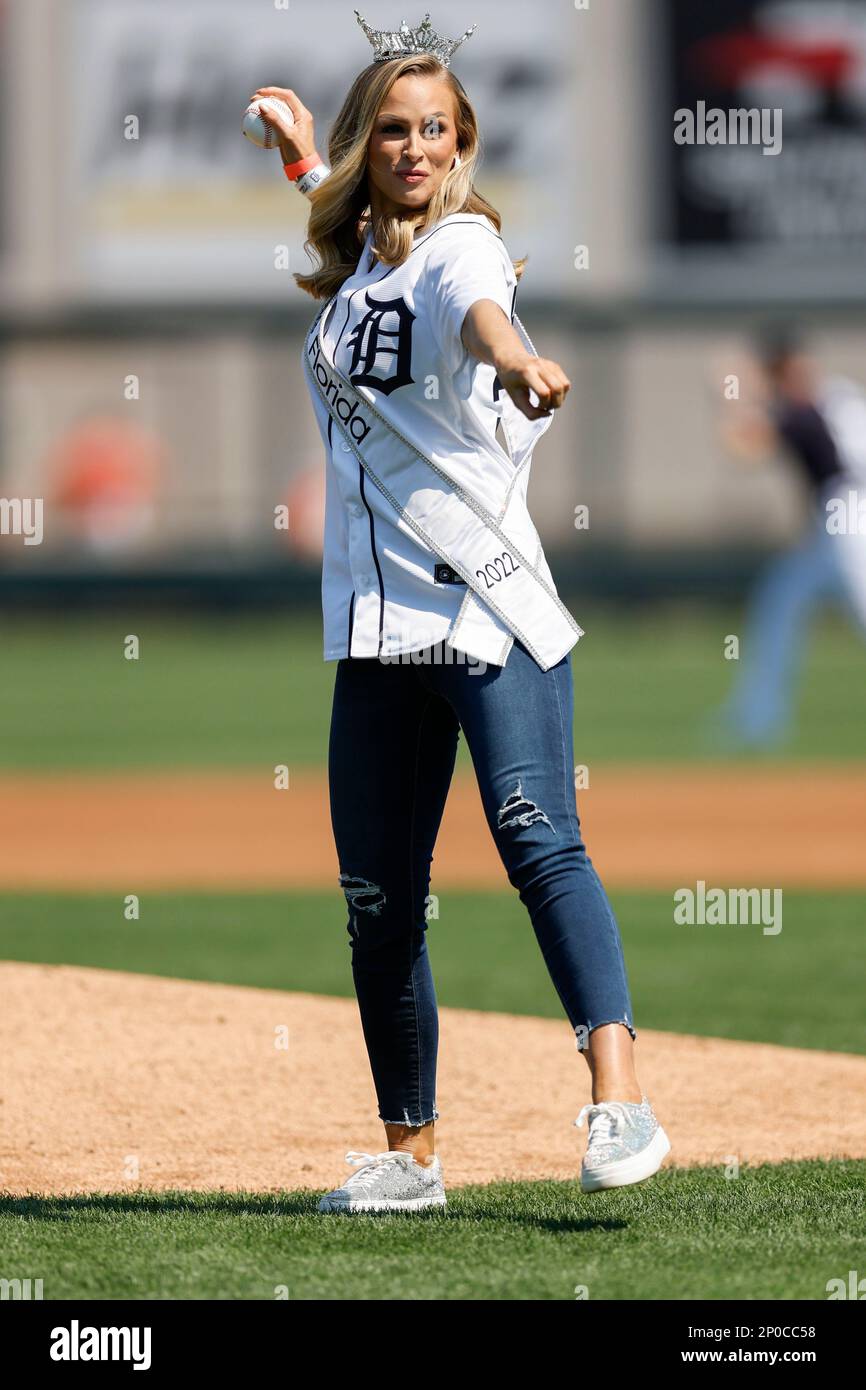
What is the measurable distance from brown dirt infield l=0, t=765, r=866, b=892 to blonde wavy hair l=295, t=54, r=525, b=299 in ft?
20.6

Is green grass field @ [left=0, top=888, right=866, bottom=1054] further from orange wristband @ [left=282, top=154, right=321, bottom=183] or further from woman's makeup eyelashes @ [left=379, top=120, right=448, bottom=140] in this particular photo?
woman's makeup eyelashes @ [left=379, top=120, right=448, bottom=140]

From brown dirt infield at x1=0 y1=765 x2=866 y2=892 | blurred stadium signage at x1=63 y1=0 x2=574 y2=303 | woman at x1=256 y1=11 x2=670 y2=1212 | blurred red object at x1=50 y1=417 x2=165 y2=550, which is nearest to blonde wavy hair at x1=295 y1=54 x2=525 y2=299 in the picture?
woman at x1=256 y1=11 x2=670 y2=1212

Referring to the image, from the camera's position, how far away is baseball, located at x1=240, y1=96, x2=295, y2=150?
14.0 feet

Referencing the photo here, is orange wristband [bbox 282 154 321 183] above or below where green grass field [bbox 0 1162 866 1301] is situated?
above

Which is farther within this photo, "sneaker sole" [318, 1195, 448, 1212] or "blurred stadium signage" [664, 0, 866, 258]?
"blurred stadium signage" [664, 0, 866, 258]

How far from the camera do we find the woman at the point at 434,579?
3.69 metres

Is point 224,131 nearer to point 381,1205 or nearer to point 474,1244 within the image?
point 381,1205

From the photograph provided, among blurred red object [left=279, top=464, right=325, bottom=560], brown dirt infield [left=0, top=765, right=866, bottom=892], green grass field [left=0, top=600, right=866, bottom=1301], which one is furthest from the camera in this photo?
blurred red object [left=279, top=464, right=325, bottom=560]

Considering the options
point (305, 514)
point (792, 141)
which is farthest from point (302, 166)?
point (792, 141)

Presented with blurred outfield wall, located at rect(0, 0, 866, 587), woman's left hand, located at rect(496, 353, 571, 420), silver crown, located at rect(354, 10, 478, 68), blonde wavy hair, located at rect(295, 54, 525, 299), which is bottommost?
woman's left hand, located at rect(496, 353, 571, 420)

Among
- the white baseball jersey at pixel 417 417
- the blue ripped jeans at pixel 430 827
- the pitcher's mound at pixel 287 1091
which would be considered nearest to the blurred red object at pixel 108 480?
the pitcher's mound at pixel 287 1091

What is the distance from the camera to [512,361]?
3.40 metres

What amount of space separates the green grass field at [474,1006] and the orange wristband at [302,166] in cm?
204

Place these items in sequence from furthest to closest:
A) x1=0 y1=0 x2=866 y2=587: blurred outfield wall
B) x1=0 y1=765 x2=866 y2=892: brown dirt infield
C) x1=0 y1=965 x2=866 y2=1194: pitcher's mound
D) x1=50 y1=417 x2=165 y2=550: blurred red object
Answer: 1. x1=0 y1=0 x2=866 y2=587: blurred outfield wall
2. x1=50 y1=417 x2=165 y2=550: blurred red object
3. x1=0 y1=765 x2=866 y2=892: brown dirt infield
4. x1=0 y1=965 x2=866 y2=1194: pitcher's mound
